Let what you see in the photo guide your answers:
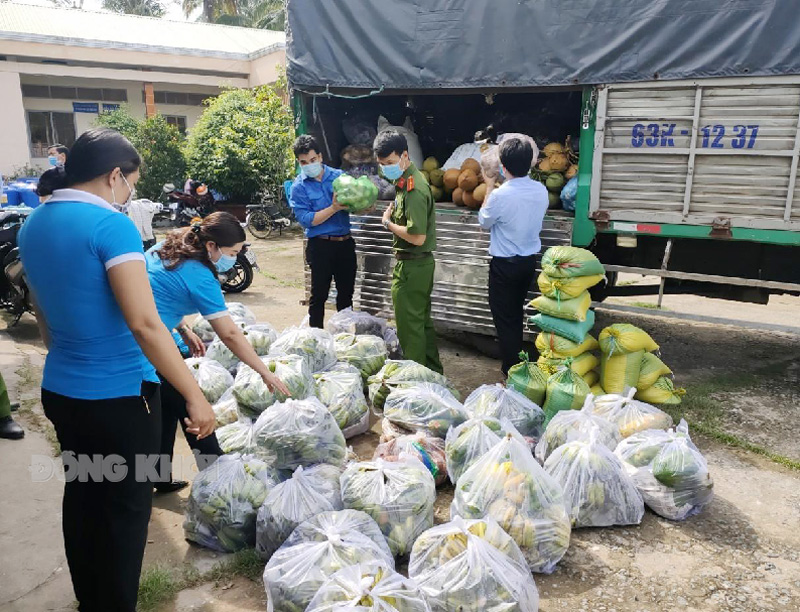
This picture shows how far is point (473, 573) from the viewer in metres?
2.21

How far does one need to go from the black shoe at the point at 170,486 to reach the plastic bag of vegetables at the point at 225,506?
468 mm

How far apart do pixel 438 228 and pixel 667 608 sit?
131 inches

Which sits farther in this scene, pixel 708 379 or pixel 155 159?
pixel 155 159

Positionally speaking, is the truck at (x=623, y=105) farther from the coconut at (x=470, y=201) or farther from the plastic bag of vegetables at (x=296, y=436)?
the plastic bag of vegetables at (x=296, y=436)

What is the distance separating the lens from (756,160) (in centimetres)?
410

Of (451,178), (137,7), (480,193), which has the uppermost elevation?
(137,7)

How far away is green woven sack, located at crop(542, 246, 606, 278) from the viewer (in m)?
4.15

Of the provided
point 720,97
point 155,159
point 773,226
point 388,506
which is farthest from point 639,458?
point 155,159

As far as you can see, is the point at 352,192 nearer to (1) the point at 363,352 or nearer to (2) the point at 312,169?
(2) the point at 312,169

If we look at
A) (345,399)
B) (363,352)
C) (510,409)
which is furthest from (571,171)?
(345,399)

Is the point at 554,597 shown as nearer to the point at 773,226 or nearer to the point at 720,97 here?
Answer: the point at 773,226

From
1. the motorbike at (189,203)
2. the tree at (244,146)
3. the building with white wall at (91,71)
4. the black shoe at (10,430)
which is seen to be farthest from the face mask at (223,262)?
the building with white wall at (91,71)

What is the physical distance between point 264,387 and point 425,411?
905mm

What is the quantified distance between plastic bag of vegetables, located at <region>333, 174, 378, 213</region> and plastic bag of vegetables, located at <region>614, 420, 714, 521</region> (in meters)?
2.57
